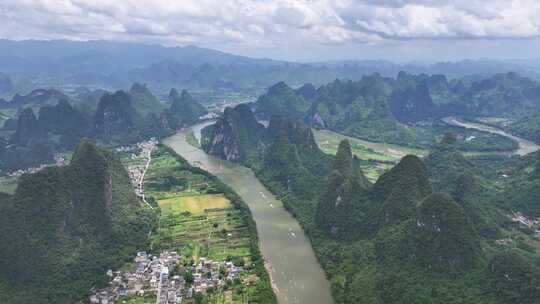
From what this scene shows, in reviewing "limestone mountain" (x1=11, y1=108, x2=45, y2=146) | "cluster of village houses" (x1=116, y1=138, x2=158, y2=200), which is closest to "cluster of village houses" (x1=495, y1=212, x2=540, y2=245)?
"cluster of village houses" (x1=116, y1=138, x2=158, y2=200)

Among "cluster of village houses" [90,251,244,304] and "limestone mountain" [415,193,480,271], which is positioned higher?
"limestone mountain" [415,193,480,271]

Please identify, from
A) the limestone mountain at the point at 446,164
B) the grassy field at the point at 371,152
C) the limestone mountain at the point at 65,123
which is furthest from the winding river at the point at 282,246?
the limestone mountain at the point at 65,123

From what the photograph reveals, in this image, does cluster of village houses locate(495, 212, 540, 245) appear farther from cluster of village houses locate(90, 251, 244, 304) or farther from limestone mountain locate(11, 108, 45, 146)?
limestone mountain locate(11, 108, 45, 146)

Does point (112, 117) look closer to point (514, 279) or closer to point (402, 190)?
point (402, 190)

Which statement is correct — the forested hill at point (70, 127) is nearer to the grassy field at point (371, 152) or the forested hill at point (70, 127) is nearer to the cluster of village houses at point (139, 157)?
the cluster of village houses at point (139, 157)

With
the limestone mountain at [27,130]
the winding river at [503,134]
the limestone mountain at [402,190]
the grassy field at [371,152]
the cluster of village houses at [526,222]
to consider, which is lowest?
the grassy field at [371,152]

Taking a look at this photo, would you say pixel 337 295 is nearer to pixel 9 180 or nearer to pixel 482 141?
pixel 9 180

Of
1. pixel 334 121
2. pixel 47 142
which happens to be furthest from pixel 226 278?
pixel 334 121
